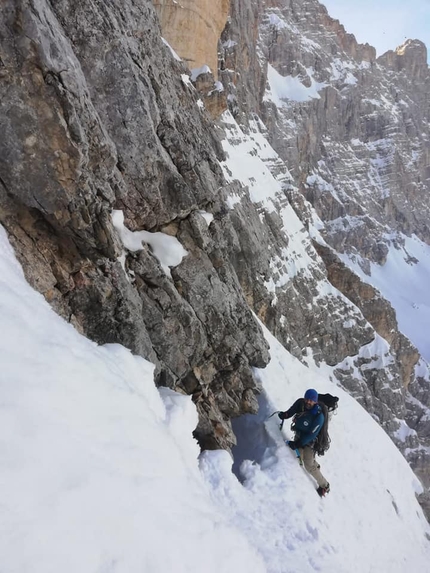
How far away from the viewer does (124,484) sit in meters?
4.02

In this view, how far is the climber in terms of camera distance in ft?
27.6

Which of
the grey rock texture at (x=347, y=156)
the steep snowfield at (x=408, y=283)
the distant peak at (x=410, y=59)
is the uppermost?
the distant peak at (x=410, y=59)

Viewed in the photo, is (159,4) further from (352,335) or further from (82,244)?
(352,335)

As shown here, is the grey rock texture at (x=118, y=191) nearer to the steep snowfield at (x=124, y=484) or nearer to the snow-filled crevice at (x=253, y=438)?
the snow-filled crevice at (x=253, y=438)

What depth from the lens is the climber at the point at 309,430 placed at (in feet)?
27.6

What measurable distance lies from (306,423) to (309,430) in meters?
0.14

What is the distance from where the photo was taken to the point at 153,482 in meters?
4.44

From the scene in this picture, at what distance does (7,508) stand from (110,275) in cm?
459

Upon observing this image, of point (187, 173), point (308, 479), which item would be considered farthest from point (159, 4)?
point (308, 479)

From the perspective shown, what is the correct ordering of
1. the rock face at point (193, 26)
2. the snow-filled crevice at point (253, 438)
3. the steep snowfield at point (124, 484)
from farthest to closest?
the rock face at point (193, 26) < the snow-filled crevice at point (253, 438) < the steep snowfield at point (124, 484)

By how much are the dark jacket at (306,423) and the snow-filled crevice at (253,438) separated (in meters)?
0.64

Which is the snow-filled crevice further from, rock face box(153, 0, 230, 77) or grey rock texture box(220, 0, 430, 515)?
rock face box(153, 0, 230, 77)

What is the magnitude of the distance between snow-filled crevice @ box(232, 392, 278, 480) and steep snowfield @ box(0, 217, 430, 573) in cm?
5


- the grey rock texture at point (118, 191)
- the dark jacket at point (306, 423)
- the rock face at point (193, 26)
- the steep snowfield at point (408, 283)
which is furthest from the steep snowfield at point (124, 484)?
the steep snowfield at point (408, 283)
